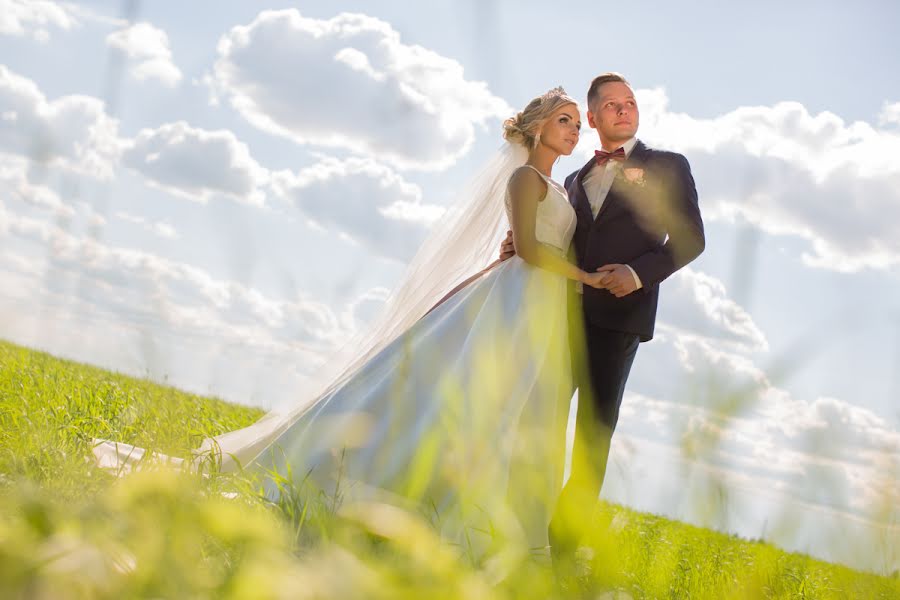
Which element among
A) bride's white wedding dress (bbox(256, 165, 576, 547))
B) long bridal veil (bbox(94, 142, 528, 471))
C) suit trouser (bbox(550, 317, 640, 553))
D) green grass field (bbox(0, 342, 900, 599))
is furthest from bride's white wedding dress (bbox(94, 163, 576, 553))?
green grass field (bbox(0, 342, 900, 599))

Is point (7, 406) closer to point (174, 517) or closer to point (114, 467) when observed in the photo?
point (114, 467)

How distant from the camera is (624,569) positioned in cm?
194

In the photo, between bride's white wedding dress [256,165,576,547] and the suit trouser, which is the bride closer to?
bride's white wedding dress [256,165,576,547]

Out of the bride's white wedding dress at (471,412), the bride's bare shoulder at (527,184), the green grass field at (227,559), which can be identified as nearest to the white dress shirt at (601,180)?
the bride's white wedding dress at (471,412)

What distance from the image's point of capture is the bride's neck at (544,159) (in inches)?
200

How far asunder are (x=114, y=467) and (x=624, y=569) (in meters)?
2.52

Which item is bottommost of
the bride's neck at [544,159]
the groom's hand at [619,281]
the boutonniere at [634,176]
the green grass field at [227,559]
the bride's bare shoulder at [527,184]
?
the green grass field at [227,559]

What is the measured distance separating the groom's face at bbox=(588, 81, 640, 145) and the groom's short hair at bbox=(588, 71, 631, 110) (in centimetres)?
2

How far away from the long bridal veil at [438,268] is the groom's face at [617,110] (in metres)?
0.67

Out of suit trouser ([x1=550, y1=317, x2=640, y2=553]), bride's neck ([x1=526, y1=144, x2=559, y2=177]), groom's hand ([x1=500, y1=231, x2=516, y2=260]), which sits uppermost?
bride's neck ([x1=526, y1=144, x2=559, y2=177])

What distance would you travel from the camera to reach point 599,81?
4.82 metres

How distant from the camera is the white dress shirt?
15.8 ft

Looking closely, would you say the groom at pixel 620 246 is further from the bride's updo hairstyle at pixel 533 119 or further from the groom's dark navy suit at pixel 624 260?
the bride's updo hairstyle at pixel 533 119

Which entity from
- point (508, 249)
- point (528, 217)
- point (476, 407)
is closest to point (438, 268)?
point (508, 249)
